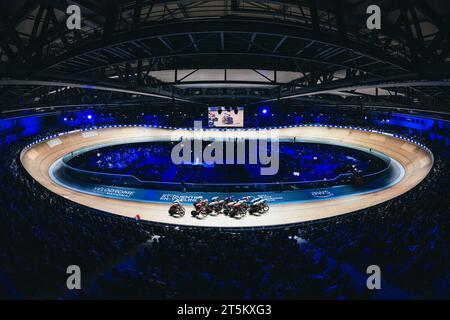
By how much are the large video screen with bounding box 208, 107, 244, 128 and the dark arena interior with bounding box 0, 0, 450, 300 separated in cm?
19

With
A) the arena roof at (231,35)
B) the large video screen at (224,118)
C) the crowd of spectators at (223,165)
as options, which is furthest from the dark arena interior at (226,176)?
the crowd of spectators at (223,165)

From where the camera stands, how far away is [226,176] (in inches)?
1604

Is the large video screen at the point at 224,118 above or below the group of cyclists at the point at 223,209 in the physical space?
above

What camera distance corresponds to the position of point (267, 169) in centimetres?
4378

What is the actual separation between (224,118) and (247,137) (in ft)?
27.2

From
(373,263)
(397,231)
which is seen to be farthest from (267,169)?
(373,263)

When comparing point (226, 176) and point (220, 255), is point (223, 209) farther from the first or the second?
point (226, 176)

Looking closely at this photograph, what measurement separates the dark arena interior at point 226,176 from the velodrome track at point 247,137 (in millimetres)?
247

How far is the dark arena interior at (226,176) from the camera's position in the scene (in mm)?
8891

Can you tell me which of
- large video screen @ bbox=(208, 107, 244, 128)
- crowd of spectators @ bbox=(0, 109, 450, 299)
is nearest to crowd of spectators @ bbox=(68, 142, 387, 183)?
large video screen @ bbox=(208, 107, 244, 128)

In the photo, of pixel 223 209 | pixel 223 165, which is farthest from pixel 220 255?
pixel 223 165

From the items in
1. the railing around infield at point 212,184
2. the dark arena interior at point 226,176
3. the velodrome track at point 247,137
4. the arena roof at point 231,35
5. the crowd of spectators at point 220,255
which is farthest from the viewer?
A: the railing around infield at point 212,184

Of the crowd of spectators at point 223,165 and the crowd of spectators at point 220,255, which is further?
the crowd of spectators at point 223,165

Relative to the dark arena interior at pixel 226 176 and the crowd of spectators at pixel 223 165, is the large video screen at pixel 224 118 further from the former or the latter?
the crowd of spectators at pixel 223 165
